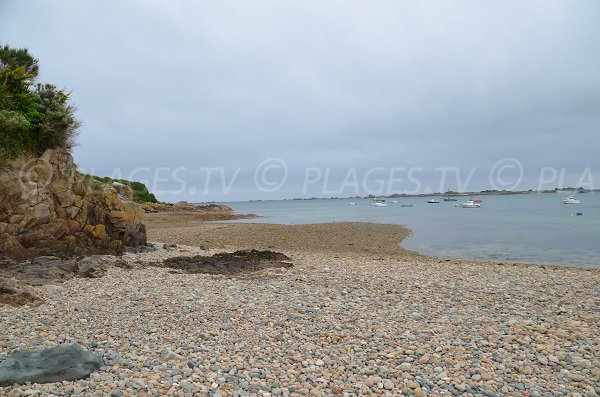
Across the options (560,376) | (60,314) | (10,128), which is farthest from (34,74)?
(560,376)

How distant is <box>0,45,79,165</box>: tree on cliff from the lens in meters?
12.4

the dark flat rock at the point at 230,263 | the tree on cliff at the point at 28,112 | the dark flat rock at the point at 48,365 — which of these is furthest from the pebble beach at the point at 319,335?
the tree on cliff at the point at 28,112

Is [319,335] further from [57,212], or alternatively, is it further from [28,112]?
[28,112]

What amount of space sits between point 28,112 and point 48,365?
11.5m

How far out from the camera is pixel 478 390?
488 cm

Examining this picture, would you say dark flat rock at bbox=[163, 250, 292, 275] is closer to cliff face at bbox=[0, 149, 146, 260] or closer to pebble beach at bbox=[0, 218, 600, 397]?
pebble beach at bbox=[0, 218, 600, 397]

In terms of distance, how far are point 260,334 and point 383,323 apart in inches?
86.9

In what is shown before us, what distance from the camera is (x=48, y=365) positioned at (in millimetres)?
4938

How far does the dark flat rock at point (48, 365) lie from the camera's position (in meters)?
4.69

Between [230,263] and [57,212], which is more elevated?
[57,212]

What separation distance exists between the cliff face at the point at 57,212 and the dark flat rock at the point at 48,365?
8057mm

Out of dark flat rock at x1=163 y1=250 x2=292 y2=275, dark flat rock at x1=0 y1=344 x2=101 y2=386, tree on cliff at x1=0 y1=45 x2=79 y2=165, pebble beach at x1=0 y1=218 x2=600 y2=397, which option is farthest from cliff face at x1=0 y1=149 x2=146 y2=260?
dark flat rock at x1=0 y1=344 x2=101 y2=386

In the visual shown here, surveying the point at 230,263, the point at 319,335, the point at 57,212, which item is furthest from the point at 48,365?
the point at 57,212

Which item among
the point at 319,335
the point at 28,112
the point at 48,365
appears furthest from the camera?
the point at 28,112
